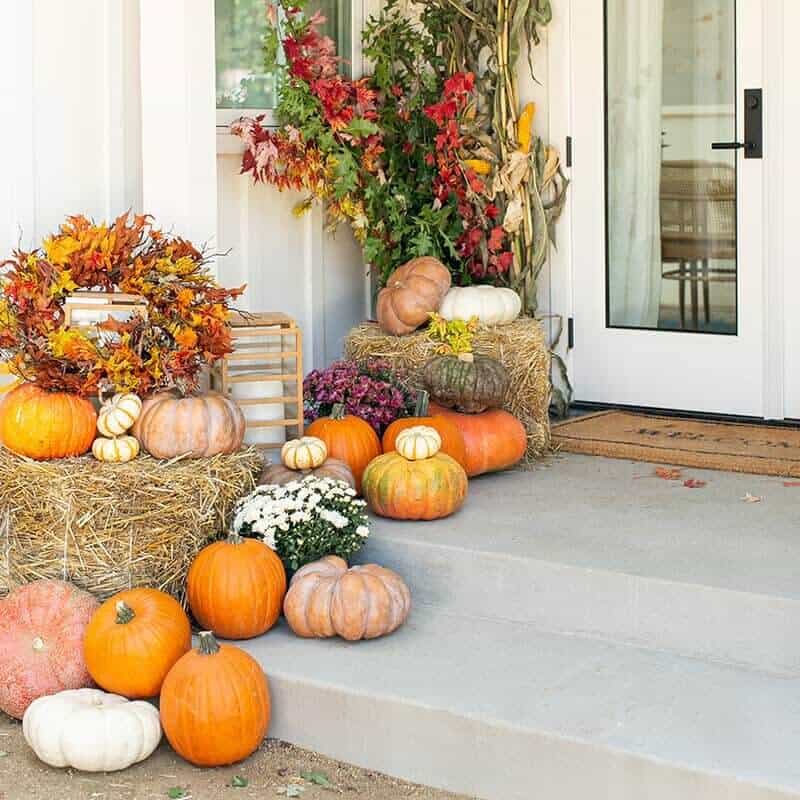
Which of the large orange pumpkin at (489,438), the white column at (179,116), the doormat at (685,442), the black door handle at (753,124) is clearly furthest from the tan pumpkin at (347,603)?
the black door handle at (753,124)

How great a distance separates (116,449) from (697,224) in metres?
2.70

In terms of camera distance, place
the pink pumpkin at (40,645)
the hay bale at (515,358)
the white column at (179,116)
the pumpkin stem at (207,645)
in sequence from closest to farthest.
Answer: the pumpkin stem at (207,645), the pink pumpkin at (40,645), the white column at (179,116), the hay bale at (515,358)

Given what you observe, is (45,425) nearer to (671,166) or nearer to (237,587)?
(237,587)

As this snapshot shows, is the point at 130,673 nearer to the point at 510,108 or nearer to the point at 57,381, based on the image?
the point at 57,381

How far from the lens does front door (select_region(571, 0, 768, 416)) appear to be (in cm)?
586

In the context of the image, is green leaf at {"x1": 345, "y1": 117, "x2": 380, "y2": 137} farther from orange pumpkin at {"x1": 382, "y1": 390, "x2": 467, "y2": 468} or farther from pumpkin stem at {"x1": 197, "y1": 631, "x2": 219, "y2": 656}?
pumpkin stem at {"x1": 197, "y1": 631, "x2": 219, "y2": 656}

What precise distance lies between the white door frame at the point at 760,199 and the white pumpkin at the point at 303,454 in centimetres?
189

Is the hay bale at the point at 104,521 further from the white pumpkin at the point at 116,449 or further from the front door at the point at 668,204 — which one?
the front door at the point at 668,204

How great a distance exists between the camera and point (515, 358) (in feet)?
18.2

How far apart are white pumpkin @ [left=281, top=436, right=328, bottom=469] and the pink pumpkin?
0.81 metres

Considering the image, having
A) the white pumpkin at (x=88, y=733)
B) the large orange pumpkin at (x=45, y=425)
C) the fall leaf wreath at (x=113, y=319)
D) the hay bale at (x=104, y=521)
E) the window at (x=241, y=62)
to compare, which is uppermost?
the window at (x=241, y=62)

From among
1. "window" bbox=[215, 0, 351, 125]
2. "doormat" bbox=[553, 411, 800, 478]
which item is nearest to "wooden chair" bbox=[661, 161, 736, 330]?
"doormat" bbox=[553, 411, 800, 478]

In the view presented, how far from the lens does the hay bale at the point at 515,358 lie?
18.1 feet

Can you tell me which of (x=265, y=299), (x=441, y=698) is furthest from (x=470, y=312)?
(x=441, y=698)
